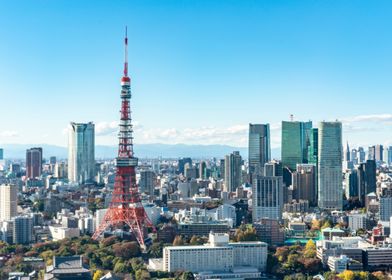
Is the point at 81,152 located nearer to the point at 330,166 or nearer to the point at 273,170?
the point at 273,170

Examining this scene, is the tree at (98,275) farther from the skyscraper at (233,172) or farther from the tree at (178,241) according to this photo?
the skyscraper at (233,172)

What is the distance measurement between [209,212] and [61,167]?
22879mm

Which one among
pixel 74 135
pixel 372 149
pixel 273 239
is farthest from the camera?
pixel 372 149

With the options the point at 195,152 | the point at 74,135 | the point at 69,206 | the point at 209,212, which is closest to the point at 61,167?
the point at 74,135

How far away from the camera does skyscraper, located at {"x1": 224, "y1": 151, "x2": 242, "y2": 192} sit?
33.3m

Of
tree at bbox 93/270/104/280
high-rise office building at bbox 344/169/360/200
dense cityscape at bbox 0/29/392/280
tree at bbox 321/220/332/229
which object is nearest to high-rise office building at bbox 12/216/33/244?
dense cityscape at bbox 0/29/392/280

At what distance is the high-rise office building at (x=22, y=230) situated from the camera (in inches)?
714

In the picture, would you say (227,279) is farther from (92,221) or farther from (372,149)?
(372,149)

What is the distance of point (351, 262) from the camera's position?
14414 mm

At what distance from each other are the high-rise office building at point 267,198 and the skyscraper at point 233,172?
9.78 m

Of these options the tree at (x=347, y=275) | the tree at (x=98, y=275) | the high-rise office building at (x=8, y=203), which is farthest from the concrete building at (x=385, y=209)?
the tree at (x=98, y=275)

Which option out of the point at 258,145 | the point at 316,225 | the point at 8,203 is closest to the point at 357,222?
the point at 316,225

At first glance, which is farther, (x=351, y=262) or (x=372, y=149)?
(x=372, y=149)

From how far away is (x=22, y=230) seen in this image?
18.2 metres
